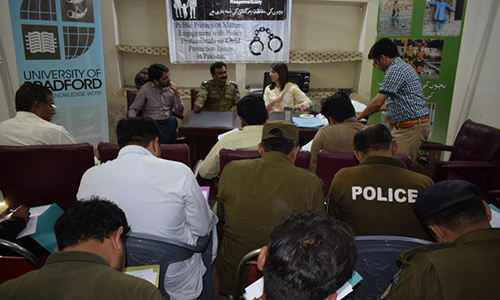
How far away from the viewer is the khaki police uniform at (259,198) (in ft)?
5.32

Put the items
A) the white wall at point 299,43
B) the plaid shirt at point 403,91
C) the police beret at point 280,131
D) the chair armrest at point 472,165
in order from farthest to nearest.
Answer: the white wall at point 299,43 < the plaid shirt at point 403,91 < the chair armrest at point 472,165 < the police beret at point 280,131

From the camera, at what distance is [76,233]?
41.4 inches

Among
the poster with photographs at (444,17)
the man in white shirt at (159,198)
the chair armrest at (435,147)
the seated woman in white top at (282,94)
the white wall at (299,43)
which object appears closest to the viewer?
the man in white shirt at (159,198)

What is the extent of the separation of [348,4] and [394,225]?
4.74 metres

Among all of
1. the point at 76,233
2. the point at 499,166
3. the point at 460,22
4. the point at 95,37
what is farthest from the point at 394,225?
the point at 95,37

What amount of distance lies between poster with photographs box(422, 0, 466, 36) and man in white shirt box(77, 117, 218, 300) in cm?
354

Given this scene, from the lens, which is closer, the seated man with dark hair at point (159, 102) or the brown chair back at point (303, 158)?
the brown chair back at point (303, 158)

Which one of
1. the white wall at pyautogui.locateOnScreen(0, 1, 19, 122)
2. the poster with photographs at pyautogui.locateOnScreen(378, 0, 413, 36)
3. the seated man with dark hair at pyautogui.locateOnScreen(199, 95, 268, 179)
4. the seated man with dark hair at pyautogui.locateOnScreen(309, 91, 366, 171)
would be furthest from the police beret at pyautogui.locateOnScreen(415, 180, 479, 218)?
the white wall at pyautogui.locateOnScreen(0, 1, 19, 122)

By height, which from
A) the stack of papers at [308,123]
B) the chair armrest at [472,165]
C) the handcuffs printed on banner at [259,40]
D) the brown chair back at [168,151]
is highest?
the handcuffs printed on banner at [259,40]

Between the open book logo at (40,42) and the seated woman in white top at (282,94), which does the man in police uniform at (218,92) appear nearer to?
the seated woman in white top at (282,94)

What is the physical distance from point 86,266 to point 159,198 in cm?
59

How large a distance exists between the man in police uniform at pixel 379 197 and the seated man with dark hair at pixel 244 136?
2.84 ft

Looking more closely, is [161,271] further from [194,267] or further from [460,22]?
[460,22]

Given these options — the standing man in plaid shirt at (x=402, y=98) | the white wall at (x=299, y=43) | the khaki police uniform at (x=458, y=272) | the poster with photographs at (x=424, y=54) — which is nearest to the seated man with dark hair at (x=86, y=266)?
the khaki police uniform at (x=458, y=272)
